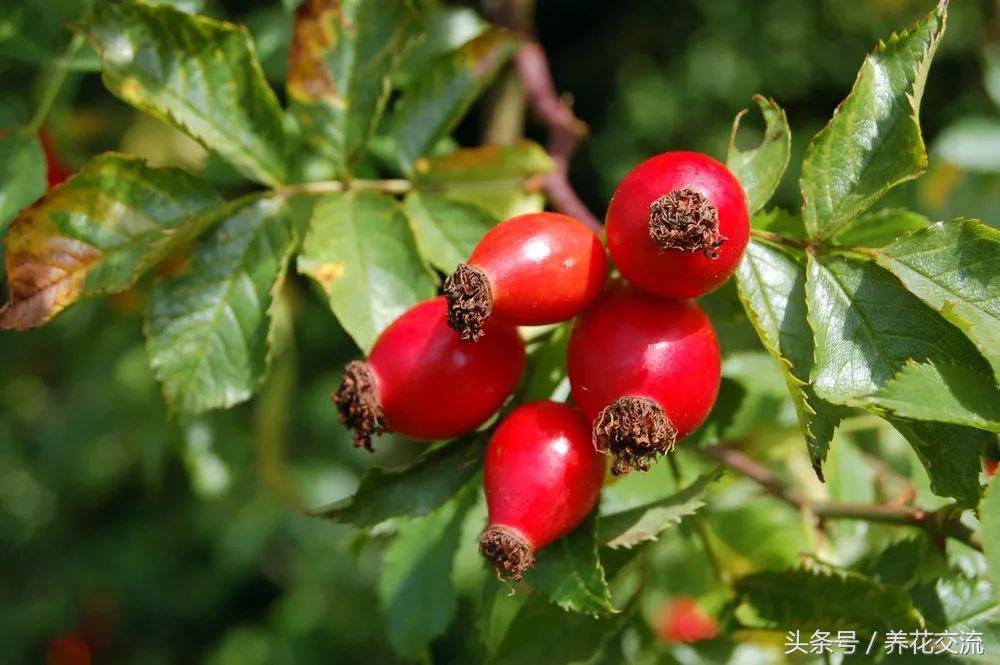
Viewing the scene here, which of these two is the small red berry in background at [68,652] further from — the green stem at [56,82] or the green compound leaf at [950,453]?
the green compound leaf at [950,453]

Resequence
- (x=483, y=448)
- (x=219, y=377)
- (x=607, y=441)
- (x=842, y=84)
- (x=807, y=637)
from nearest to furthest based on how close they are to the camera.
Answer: (x=607, y=441)
(x=483, y=448)
(x=219, y=377)
(x=807, y=637)
(x=842, y=84)

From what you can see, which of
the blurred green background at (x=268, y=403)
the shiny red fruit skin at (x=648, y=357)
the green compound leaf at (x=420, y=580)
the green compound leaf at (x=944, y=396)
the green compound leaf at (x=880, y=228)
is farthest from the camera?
the blurred green background at (x=268, y=403)

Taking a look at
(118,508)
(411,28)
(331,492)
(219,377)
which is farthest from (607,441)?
(118,508)

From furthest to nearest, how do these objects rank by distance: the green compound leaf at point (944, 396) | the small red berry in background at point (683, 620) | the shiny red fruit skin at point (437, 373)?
the small red berry in background at point (683, 620) → the shiny red fruit skin at point (437, 373) → the green compound leaf at point (944, 396)

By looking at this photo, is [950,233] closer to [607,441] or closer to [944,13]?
[944,13]

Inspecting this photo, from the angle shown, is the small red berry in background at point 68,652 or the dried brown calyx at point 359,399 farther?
the small red berry in background at point 68,652

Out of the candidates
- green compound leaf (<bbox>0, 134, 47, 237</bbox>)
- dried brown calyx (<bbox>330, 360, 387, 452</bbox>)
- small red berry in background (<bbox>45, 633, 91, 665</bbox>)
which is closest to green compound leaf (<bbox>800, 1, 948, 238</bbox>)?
dried brown calyx (<bbox>330, 360, 387, 452</bbox>)

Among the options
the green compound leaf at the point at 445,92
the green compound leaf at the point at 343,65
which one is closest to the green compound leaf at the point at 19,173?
the green compound leaf at the point at 343,65
